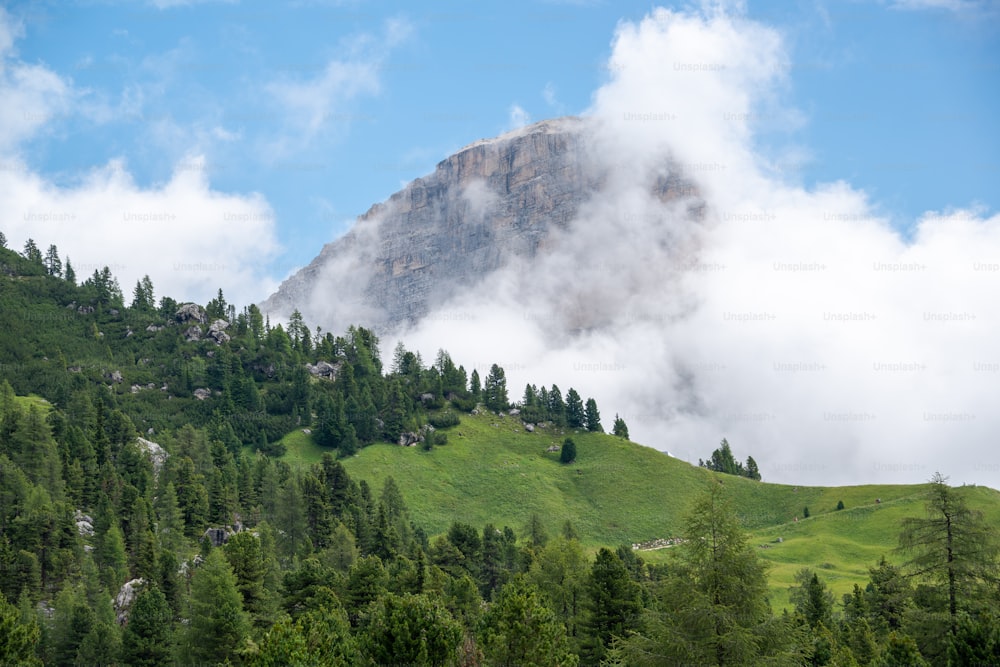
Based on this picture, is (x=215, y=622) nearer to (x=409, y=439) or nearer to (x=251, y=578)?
(x=251, y=578)

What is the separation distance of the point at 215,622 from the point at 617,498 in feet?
431

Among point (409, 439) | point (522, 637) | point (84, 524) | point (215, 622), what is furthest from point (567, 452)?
point (522, 637)

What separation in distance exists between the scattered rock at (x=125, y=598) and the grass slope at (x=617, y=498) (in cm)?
7563

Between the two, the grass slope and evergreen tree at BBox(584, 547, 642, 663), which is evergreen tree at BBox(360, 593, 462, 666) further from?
the grass slope

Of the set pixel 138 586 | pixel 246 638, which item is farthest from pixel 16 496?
Result: pixel 246 638

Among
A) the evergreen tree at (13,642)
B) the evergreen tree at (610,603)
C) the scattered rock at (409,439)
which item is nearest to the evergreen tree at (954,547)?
the evergreen tree at (610,603)

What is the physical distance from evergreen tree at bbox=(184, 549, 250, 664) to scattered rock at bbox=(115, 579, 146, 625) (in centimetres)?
2838

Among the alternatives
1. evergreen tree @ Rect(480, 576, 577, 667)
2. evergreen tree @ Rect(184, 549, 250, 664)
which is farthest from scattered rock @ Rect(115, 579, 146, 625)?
evergreen tree @ Rect(480, 576, 577, 667)

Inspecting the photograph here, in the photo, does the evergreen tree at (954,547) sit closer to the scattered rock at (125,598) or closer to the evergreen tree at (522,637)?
the evergreen tree at (522,637)

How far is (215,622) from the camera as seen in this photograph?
5356 cm

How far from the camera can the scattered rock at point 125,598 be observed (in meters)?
79.0

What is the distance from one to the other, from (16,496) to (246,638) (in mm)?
53228

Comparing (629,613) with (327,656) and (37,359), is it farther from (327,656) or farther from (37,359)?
(37,359)

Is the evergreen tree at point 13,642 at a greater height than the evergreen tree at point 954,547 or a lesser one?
lesser
